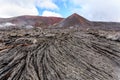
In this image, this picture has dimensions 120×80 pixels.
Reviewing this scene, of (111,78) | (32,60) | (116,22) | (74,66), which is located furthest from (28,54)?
(116,22)

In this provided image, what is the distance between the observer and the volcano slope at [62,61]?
247 inches

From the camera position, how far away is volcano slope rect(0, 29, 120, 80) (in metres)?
6.26

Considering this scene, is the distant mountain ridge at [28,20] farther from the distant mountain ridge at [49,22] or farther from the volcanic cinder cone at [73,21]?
the volcanic cinder cone at [73,21]

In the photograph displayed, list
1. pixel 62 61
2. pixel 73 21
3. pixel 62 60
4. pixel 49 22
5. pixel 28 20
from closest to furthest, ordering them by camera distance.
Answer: pixel 62 61 → pixel 62 60 → pixel 73 21 → pixel 28 20 → pixel 49 22

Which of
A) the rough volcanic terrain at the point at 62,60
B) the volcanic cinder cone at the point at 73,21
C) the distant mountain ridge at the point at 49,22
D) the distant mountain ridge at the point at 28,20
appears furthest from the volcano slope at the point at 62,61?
the distant mountain ridge at the point at 28,20

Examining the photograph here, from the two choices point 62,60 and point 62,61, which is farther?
point 62,60

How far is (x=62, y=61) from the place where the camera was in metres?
7.30

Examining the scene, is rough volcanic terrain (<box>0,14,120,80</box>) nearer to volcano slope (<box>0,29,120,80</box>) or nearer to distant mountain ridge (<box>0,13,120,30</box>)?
volcano slope (<box>0,29,120,80</box>)

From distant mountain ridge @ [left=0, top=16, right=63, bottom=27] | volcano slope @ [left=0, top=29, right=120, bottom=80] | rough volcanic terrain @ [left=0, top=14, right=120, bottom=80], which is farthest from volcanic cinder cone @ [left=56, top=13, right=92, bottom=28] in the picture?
volcano slope @ [left=0, top=29, right=120, bottom=80]

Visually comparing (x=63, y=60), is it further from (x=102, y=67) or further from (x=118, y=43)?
(x=118, y=43)

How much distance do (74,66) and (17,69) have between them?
Result: 76.5 inches

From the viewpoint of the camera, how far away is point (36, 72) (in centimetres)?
641

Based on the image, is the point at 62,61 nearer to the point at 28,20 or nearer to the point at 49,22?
the point at 28,20

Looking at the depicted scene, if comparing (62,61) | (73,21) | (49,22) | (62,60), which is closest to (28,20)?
(49,22)
